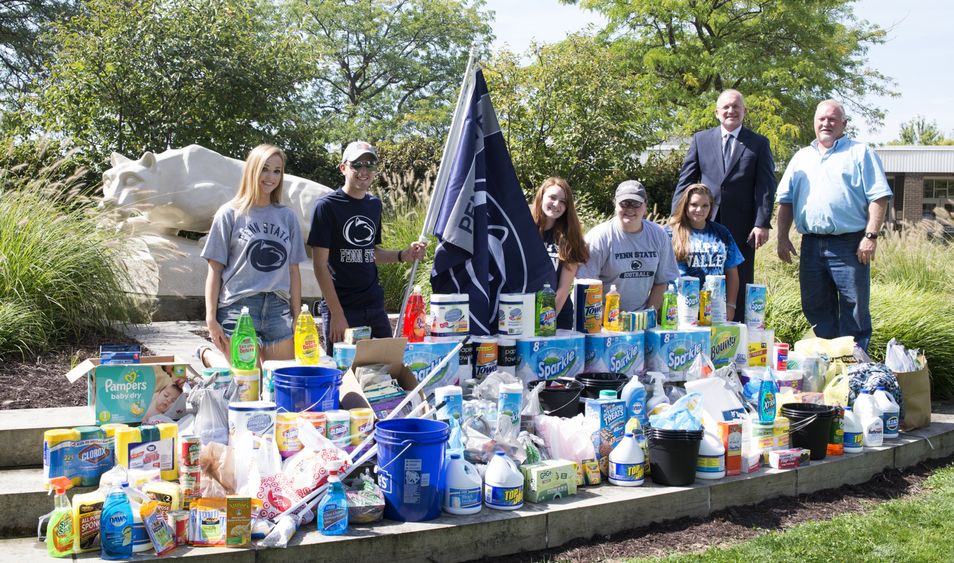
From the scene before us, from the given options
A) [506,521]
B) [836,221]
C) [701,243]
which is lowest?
[506,521]

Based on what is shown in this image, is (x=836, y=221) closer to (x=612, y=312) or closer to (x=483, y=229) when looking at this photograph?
(x=612, y=312)

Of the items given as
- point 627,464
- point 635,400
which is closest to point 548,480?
point 627,464

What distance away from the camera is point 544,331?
5.09m

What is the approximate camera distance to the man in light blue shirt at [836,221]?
6.34 meters

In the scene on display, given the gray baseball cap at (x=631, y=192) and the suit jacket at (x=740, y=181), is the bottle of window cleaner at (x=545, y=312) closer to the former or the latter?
the gray baseball cap at (x=631, y=192)

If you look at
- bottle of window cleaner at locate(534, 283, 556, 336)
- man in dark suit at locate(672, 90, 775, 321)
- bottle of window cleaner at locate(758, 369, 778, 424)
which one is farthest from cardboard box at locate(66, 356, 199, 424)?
man in dark suit at locate(672, 90, 775, 321)

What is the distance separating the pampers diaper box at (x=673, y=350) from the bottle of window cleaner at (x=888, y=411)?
3.95 ft

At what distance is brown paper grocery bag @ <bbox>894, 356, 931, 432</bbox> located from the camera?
231 inches

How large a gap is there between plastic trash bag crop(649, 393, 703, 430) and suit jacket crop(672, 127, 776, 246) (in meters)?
2.42

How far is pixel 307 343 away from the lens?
14.2 feet

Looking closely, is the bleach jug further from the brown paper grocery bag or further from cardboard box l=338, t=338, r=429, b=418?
the brown paper grocery bag

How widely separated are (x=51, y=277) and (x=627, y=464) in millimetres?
4727

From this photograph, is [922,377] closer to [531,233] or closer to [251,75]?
[531,233]

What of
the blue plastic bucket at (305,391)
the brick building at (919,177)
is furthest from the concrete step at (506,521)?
the brick building at (919,177)
